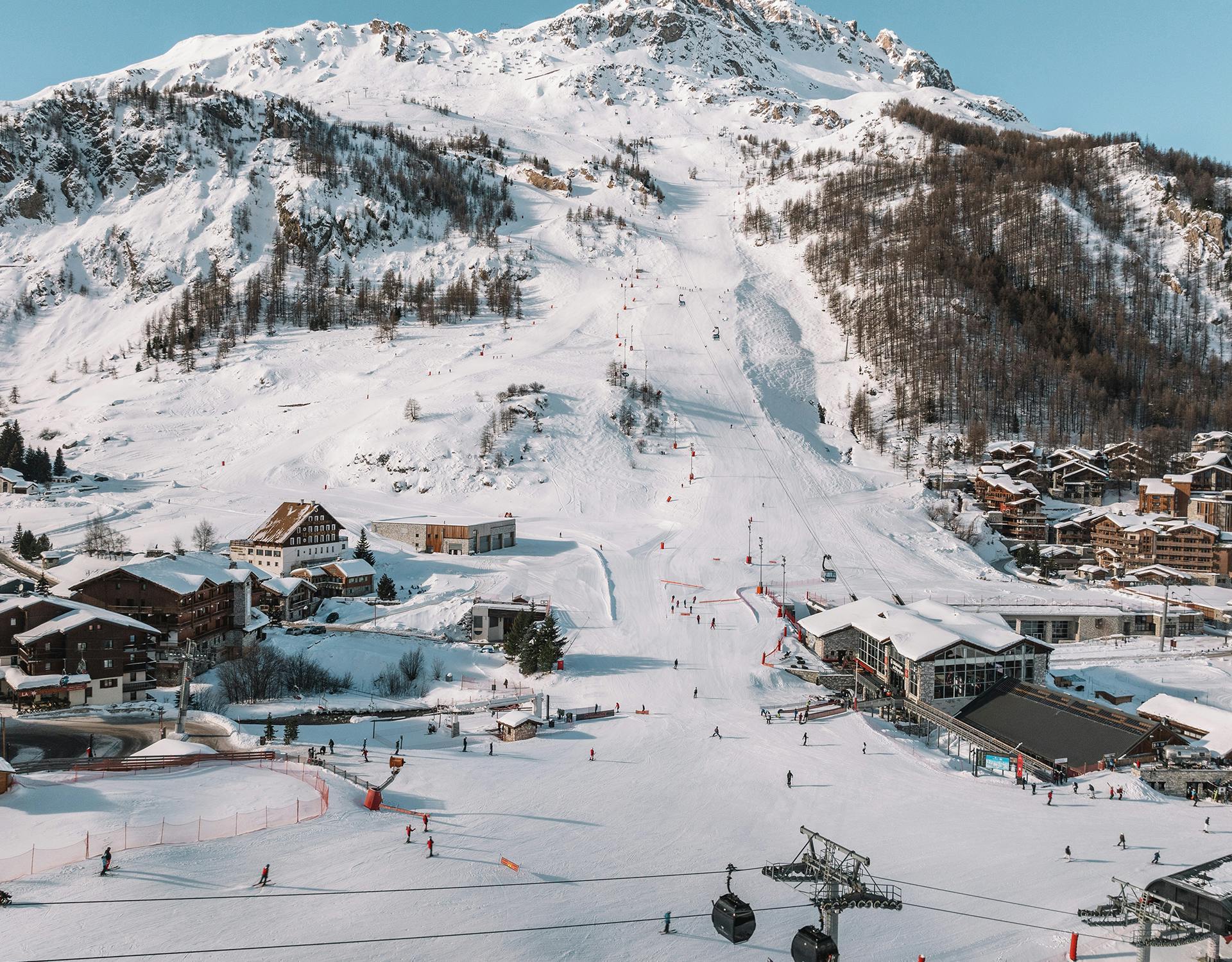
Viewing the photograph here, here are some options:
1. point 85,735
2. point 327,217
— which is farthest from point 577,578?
point 327,217

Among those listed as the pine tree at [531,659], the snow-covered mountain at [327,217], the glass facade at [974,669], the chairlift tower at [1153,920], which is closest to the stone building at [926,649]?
the glass facade at [974,669]

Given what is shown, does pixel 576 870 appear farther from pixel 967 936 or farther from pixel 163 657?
pixel 163 657

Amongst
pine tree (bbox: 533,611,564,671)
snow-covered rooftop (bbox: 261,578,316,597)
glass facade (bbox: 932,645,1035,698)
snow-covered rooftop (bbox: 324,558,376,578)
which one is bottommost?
glass facade (bbox: 932,645,1035,698)

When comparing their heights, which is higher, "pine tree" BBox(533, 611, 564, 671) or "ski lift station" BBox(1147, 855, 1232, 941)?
"ski lift station" BBox(1147, 855, 1232, 941)

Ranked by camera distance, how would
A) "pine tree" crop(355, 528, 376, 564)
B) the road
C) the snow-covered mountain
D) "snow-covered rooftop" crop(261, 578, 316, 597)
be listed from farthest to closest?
1. the snow-covered mountain
2. "pine tree" crop(355, 528, 376, 564)
3. "snow-covered rooftop" crop(261, 578, 316, 597)
4. the road

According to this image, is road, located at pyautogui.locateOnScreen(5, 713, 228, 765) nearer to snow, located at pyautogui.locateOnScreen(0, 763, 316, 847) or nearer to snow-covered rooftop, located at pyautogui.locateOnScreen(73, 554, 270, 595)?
snow, located at pyautogui.locateOnScreen(0, 763, 316, 847)

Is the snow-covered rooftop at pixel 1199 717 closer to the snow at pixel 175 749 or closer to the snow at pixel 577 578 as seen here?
the snow at pixel 577 578

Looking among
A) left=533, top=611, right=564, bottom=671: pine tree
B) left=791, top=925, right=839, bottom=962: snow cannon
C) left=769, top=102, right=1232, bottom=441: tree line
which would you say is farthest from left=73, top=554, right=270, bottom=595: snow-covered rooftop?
left=769, top=102, right=1232, bottom=441: tree line

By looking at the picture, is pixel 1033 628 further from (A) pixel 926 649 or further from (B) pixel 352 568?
(B) pixel 352 568
